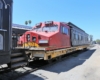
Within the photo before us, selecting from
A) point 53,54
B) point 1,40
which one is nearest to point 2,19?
point 1,40

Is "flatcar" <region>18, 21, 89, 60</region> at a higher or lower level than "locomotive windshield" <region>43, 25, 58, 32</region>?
lower

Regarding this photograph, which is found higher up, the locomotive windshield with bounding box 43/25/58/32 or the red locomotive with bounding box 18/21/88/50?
the locomotive windshield with bounding box 43/25/58/32

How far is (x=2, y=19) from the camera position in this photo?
4137mm

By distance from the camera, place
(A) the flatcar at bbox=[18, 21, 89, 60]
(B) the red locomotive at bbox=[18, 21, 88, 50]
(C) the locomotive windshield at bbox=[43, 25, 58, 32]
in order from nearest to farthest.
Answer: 1. (A) the flatcar at bbox=[18, 21, 89, 60]
2. (B) the red locomotive at bbox=[18, 21, 88, 50]
3. (C) the locomotive windshield at bbox=[43, 25, 58, 32]

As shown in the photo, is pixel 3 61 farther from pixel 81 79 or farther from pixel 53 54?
pixel 53 54

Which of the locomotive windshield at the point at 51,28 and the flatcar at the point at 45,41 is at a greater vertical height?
the locomotive windshield at the point at 51,28

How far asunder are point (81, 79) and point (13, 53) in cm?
283

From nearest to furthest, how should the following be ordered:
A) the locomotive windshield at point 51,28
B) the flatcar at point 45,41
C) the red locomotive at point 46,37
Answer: the flatcar at point 45,41 < the red locomotive at point 46,37 < the locomotive windshield at point 51,28

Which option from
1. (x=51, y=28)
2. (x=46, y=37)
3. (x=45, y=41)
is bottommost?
(x=45, y=41)

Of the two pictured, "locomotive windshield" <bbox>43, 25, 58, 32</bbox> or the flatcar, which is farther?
"locomotive windshield" <bbox>43, 25, 58, 32</bbox>

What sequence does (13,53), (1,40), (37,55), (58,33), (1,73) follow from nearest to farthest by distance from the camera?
→ (1,40), (13,53), (1,73), (37,55), (58,33)

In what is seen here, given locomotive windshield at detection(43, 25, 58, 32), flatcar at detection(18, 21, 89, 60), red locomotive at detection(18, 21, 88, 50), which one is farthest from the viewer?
locomotive windshield at detection(43, 25, 58, 32)

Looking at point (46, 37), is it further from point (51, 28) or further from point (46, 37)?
point (51, 28)

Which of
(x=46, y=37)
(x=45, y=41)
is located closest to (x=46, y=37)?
(x=46, y=37)
